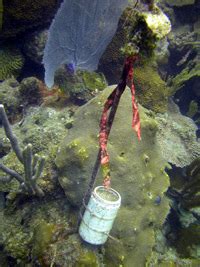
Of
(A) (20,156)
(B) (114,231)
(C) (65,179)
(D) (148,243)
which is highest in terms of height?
(A) (20,156)

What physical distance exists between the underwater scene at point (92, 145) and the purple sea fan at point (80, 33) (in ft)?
0.05

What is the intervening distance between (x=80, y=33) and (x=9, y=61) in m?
1.21

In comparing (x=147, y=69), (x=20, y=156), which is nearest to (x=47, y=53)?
(x=147, y=69)

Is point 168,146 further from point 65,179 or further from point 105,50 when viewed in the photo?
point 65,179

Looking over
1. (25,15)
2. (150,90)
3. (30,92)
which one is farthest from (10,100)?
(150,90)

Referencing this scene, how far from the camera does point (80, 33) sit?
4.11m

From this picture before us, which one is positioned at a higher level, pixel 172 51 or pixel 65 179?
pixel 172 51

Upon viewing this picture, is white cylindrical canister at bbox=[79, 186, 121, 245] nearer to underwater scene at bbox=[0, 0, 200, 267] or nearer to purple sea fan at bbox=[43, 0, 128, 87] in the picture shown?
underwater scene at bbox=[0, 0, 200, 267]

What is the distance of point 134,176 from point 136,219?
1.39 ft

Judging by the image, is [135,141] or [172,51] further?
[172,51]

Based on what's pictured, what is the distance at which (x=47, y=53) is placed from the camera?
3.96m

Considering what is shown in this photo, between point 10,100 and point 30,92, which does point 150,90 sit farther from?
point 10,100

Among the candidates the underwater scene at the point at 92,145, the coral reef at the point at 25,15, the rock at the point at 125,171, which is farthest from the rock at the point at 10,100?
the rock at the point at 125,171

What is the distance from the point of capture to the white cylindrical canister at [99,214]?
205 cm
